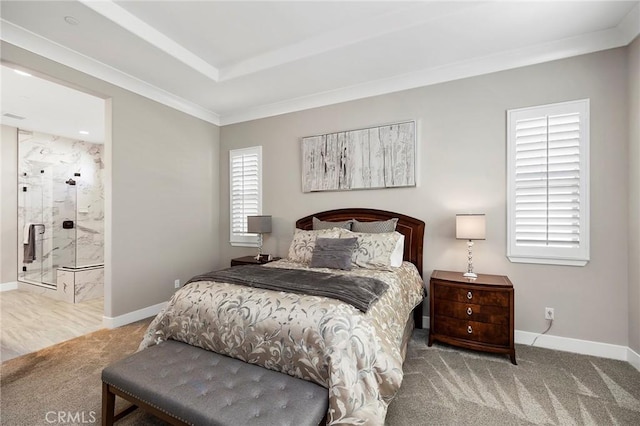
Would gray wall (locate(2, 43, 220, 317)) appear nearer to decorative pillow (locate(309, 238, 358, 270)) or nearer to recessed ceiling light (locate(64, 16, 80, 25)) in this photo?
recessed ceiling light (locate(64, 16, 80, 25))

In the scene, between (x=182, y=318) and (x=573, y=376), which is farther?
(x=573, y=376)

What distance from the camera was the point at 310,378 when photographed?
Result: 154 centimetres

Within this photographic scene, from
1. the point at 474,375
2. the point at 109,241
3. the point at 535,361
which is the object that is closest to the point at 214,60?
the point at 109,241

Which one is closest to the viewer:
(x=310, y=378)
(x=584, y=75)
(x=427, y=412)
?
(x=310, y=378)

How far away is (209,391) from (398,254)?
218 centimetres

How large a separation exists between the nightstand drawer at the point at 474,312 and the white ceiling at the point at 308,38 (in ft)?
7.77

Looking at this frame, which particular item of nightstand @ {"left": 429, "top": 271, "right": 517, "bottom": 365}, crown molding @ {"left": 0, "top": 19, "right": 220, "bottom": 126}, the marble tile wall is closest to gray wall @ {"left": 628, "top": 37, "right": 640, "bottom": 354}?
nightstand @ {"left": 429, "top": 271, "right": 517, "bottom": 365}

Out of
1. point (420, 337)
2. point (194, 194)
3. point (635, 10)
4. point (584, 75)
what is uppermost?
point (635, 10)

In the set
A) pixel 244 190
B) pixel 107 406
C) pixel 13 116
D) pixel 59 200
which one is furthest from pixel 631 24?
pixel 59 200

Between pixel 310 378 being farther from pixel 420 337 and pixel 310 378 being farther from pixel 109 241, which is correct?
pixel 109 241

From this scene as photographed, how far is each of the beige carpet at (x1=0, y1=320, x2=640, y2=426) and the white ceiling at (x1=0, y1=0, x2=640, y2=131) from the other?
2775 millimetres

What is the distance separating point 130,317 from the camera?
3467 millimetres

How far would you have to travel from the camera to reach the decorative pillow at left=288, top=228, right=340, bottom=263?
3.23 m

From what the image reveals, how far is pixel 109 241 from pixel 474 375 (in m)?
3.84
